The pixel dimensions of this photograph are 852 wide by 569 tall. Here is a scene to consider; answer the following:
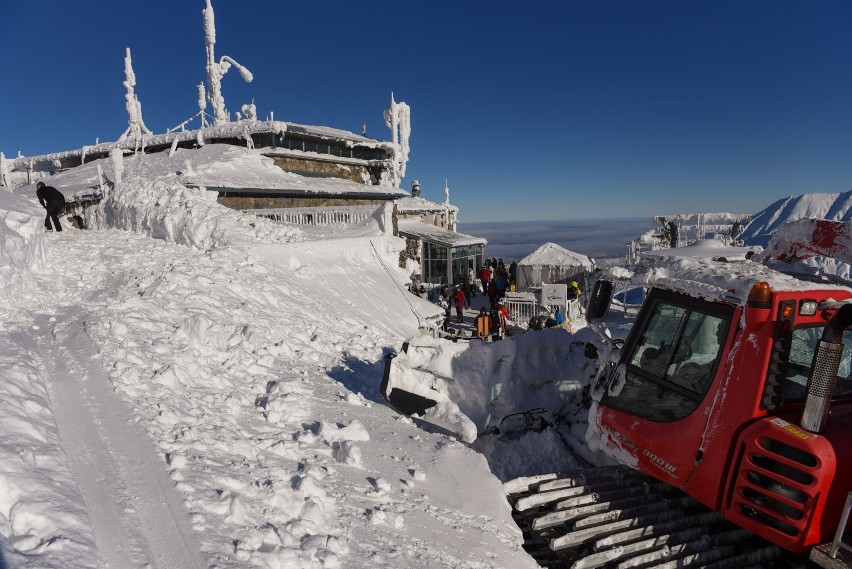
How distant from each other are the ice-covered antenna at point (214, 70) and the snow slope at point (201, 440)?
21.6 meters

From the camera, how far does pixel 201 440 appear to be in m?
4.08

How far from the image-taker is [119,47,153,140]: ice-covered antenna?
2680cm

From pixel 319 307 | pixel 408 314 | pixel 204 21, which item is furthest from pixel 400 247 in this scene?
pixel 204 21

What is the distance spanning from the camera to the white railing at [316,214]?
17.2 m

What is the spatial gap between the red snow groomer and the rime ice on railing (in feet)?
88.3

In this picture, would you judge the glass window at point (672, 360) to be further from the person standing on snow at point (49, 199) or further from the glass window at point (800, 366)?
the person standing on snow at point (49, 199)

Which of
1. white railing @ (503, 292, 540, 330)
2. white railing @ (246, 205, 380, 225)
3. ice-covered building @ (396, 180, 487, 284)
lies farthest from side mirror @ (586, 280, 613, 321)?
ice-covered building @ (396, 180, 487, 284)

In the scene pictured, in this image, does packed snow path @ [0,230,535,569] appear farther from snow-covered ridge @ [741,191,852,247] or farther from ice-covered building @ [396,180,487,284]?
snow-covered ridge @ [741,191,852,247]

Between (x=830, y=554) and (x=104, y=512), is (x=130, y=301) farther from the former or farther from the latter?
(x=830, y=554)

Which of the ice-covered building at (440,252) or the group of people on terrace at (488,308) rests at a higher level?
the ice-covered building at (440,252)

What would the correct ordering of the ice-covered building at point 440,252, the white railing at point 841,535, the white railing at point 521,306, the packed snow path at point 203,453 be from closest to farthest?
the packed snow path at point 203,453 < the white railing at point 841,535 < the white railing at point 521,306 < the ice-covered building at point 440,252

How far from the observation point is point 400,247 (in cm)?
1658

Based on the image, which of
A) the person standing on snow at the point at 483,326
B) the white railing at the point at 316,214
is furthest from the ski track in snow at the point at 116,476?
the white railing at the point at 316,214

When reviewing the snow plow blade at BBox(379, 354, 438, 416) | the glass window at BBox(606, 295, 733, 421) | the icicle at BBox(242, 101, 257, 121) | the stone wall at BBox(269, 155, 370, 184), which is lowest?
the snow plow blade at BBox(379, 354, 438, 416)
